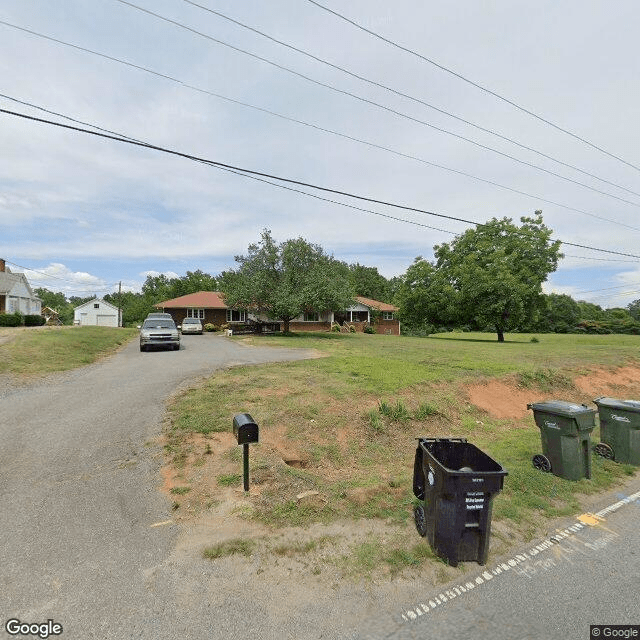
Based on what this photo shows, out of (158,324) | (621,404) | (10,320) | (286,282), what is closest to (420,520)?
(621,404)

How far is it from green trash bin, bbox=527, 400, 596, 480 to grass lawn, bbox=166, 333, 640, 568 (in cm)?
20

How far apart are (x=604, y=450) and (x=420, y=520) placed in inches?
187

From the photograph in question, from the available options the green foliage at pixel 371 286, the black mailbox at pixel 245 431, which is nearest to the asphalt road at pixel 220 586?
the black mailbox at pixel 245 431

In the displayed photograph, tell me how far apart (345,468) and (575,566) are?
10.5ft

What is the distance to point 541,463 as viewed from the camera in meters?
5.70

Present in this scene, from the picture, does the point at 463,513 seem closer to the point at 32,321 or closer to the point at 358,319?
the point at 32,321

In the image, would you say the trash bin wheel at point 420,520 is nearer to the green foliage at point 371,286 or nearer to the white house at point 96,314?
the white house at point 96,314

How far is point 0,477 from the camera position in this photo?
4.78m

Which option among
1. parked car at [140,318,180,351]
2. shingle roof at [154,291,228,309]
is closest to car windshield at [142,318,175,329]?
parked car at [140,318,180,351]

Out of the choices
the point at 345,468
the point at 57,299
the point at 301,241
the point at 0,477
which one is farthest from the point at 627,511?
the point at 57,299

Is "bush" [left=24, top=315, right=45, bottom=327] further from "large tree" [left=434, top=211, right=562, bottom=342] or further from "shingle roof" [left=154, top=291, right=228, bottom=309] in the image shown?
"large tree" [left=434, top=211, right=562, bottom=342]

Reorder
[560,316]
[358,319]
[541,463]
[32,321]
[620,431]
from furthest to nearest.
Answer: [560,316] < [358,319] < [32,321] < [620,431] < [541,463]

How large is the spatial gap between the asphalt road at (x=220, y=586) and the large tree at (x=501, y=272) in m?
32.1

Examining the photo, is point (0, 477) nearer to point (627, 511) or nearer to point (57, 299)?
point (627, 511)
